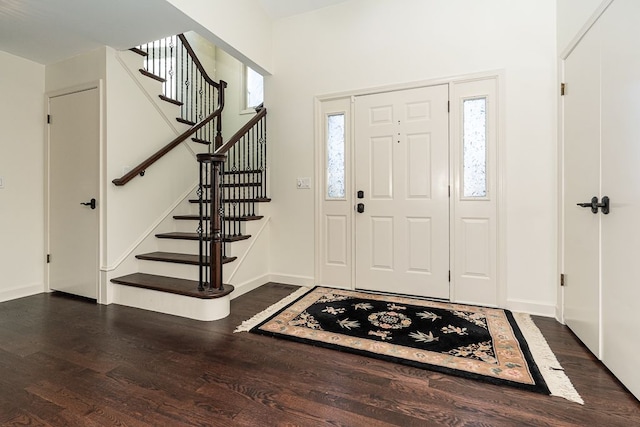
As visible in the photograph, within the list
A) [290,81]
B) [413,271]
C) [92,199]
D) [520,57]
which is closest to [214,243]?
[92,199]

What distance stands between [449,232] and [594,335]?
1.26 m

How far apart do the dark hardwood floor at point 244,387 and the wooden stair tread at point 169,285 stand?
0.32m

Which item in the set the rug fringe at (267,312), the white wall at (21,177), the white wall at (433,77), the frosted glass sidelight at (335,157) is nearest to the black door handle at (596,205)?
the white wall at (433,77)

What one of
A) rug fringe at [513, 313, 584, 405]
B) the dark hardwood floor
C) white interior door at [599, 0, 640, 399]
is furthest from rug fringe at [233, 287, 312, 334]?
white interior door at [599, 0, 640, 399]

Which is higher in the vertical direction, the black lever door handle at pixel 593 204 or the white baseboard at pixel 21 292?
the black lever door handle at pixel 593 204

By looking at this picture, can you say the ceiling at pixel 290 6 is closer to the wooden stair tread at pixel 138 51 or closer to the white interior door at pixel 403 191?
the white interior door at pixel 403 191

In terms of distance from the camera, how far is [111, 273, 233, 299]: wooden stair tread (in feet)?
8.38

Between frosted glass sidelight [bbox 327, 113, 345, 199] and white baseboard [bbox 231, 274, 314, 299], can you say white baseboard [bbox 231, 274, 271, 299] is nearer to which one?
white baseboard [bbox 231, 274, 314, 299]

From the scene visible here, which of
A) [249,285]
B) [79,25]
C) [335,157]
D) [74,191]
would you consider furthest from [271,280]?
[79,25]

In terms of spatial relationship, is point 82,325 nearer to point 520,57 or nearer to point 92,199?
point 92,199

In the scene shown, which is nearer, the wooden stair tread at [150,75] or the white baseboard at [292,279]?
the wooden stair tread at [150,75]

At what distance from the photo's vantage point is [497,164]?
108 inches

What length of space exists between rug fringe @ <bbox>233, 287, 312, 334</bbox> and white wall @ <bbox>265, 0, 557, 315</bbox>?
388 millimetres

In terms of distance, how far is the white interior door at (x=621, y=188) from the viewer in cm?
152
